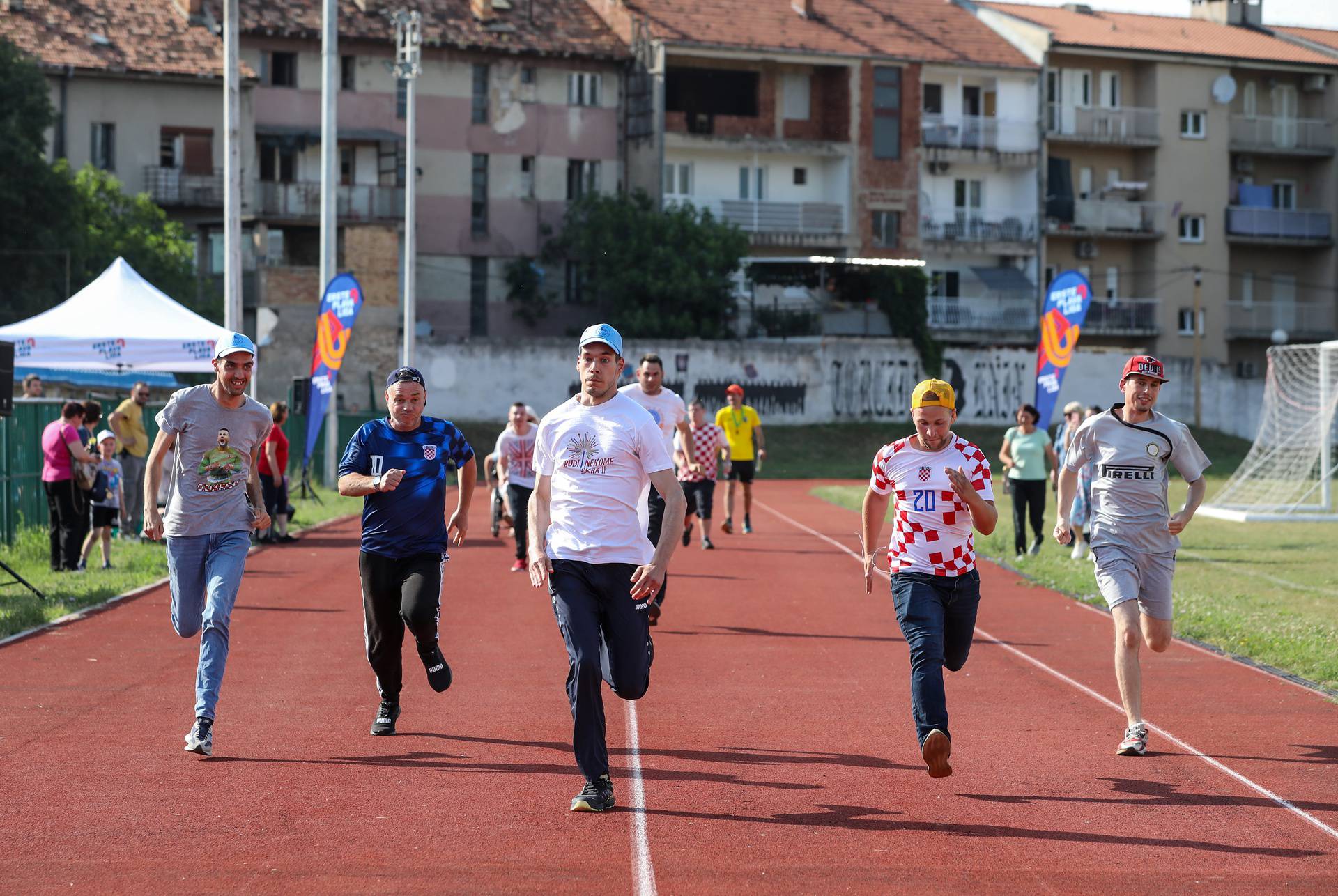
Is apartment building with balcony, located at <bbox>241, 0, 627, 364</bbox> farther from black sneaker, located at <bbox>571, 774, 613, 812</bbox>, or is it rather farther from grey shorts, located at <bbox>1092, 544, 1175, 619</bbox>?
black sneaker, located at <bbox>571, 774, 613, 812</bbox>

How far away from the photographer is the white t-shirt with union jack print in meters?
7.70

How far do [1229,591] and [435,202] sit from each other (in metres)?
40.8

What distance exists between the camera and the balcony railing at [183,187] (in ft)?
167

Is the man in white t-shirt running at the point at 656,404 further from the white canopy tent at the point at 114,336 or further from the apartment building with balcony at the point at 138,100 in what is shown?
the apartment building with balcony at the point at 138,100

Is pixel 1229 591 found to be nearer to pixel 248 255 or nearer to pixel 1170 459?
pixel 1170 459

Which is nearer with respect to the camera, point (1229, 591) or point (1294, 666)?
point (1294, 666)

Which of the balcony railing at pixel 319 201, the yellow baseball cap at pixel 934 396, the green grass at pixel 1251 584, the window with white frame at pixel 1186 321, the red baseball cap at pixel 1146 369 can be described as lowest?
the green grass at pixel 1251 584

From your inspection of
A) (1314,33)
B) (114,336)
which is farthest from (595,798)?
(1314,33)

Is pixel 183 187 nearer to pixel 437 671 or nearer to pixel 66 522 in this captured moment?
pixel 66 522

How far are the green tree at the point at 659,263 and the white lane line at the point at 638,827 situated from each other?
42554 millimetres

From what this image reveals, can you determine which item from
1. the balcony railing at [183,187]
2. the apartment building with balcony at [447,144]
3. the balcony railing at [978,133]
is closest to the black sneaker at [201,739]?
the apartment building with balcony at [447,144]

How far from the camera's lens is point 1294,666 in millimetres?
11836

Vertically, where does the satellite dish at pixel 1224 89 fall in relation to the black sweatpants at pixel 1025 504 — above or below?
above

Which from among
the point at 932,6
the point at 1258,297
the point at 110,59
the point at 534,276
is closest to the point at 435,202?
the point at 534,276
